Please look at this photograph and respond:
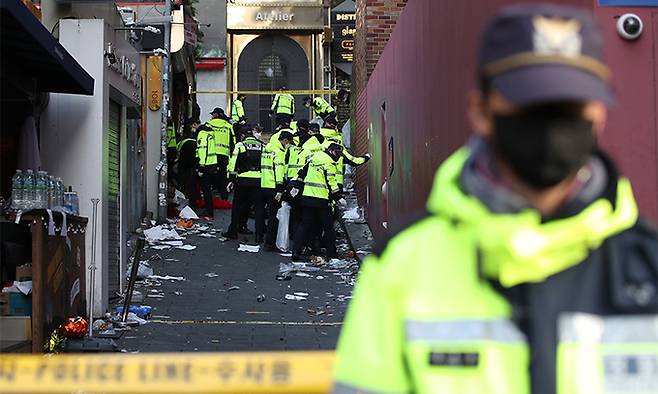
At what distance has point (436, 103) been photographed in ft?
30.7

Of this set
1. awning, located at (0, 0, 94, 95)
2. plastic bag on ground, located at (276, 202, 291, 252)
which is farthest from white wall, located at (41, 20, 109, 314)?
plastic bag on ground, located at (276, 202, 291, 252)

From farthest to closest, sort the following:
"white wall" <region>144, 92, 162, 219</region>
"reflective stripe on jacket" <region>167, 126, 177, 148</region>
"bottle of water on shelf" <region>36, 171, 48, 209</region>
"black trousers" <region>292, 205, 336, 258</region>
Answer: "reflective stripe on jacket" <region>167, 126, 177, 148</region>
"white wall" <region>144, 92, 162, 219</region>
"black trousers" <region>292, 205, 336, 258</region>
"bottle of water on shelf" <region>36, 171, 48, 209</region>

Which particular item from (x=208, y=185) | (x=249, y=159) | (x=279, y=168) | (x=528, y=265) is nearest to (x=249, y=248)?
(x=279, y=168)

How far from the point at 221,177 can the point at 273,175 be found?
155 inches

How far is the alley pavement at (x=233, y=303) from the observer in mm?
9906

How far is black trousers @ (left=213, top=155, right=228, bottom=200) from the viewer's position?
20.2 m

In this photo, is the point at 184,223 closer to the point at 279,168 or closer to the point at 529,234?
the point at 279,168

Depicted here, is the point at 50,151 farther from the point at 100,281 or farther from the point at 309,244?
the point at 309,244

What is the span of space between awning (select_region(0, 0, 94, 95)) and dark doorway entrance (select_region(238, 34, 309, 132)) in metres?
25.3

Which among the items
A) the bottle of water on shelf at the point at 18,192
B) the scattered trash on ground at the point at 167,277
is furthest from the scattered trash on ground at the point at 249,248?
the bottle of water on shelf at the point at 18,192

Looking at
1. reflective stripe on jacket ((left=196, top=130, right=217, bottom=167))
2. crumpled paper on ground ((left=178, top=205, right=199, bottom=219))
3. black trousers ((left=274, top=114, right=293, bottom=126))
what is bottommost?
crumpled paper on ground ((left=178, top=205, right=199, bottom=219))

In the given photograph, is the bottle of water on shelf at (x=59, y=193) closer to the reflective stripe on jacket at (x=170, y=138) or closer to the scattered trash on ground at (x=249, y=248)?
the scattered trash on ground at (x=249, y=248)

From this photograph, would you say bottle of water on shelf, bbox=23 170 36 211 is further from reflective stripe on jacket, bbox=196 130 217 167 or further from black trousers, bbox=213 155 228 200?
black trousers, bbox=213 155 228 200

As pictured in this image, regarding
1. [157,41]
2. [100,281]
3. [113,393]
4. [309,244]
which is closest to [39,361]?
[113,393]
